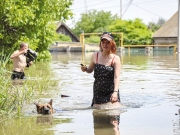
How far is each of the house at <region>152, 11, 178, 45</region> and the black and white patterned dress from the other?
65.6 metres

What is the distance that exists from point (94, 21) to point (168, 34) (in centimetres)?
4470

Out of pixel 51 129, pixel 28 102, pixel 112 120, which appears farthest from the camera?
pixel 28 102

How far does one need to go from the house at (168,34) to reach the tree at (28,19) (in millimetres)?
48588

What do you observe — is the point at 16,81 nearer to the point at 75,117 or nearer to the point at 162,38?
the point at 75,117

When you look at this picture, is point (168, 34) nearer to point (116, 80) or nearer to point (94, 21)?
point (94, 21)

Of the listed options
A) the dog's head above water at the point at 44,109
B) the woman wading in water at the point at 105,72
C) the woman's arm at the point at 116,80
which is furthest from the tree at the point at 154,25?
the dog's head above water at the point at 44,109

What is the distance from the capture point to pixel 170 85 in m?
14.7

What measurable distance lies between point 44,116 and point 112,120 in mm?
1311

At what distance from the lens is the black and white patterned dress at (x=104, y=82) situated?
30.1 ft

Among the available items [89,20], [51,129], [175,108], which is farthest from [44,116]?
[89,20]

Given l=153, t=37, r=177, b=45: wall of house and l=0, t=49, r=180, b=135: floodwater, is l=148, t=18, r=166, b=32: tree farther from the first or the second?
l=0, t=49, r=180, b=135: floodwater

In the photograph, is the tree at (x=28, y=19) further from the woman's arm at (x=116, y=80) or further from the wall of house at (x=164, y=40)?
the wall of house at (x=164, y=40)

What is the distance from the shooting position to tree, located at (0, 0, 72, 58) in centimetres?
2162

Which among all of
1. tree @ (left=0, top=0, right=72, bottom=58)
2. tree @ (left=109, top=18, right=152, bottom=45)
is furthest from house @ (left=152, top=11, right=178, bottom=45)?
tree @ (left=0, top=0, right=72, bottom=58)
